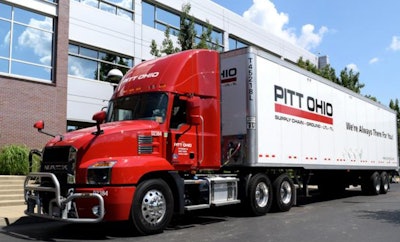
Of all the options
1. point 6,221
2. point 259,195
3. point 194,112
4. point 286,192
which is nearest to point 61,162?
point 6,221

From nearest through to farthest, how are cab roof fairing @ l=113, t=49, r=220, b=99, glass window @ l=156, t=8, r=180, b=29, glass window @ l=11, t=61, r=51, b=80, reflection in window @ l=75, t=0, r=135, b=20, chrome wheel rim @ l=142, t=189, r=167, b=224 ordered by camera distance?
chrome wheel rim @ l=142, t=189, r=167, b=224, cab roof fairing @ l=113, t=49, r=220, b=99, glass window @ l=11, t=61, r=51, b=80, reflection in window @ l=75, t=0, r=135, b=20, glass window @ l=156, t=8, r=180, b=29

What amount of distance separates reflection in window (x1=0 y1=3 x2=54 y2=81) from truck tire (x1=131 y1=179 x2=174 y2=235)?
41.8 ft

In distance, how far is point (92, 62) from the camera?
75.7 ft

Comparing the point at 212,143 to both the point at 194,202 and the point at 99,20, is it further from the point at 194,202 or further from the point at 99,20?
the point at 99,20

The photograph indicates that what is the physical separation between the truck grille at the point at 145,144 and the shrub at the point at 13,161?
8.86 metres

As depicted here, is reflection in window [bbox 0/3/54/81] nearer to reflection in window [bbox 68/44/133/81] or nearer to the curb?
reflection in window [bbox 68/44/133/81]

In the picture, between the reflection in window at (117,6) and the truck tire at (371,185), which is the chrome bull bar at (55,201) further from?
the reflection in window at (117,6)

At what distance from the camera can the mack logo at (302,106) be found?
41.2ft

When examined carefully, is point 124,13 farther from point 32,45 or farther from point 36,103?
point 36,103

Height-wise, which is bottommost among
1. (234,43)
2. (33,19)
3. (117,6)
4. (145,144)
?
(145,144)

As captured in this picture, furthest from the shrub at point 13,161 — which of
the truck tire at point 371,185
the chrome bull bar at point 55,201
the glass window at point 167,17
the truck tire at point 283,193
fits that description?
the truck tire at point 371,185

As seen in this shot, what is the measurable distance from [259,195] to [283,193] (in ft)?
3.92

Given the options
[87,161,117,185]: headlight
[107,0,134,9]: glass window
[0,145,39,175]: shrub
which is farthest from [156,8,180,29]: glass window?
[87,161,117,185]: headlight

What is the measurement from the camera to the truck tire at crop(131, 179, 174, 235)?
8562 millimetres
